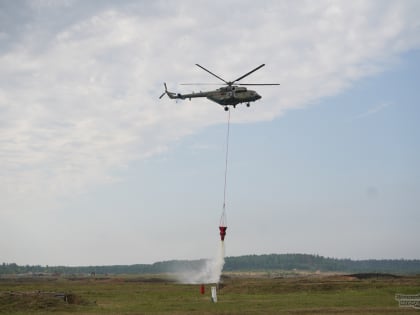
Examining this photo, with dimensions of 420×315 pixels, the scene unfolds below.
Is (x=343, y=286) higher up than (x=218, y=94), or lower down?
lower down

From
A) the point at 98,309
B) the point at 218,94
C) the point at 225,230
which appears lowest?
the point at 98,309

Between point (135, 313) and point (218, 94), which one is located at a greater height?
point (218, 94)

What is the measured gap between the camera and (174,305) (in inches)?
1784

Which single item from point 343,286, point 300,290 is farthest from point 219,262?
point 343,286

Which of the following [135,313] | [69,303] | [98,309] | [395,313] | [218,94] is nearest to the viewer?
[395,313]

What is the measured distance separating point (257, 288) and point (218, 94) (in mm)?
23443

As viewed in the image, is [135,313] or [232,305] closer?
[135,313]

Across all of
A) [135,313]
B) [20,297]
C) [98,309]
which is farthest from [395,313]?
[20,297]

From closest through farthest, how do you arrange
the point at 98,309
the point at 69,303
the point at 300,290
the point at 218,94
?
1. the point at 98,309
2. the point at 69,303
3. the point at 218,94
4. the point at 300,290

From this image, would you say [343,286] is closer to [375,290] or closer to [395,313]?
[375,290]

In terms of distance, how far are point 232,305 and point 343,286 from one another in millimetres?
23218

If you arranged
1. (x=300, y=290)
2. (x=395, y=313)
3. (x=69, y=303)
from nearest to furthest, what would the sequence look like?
(x=395, y=313)
(x=69, y=303)
(x=300, y=290)

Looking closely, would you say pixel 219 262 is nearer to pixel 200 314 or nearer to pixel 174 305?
pixel 174 305

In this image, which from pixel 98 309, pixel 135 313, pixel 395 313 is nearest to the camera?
pixel 395 313
